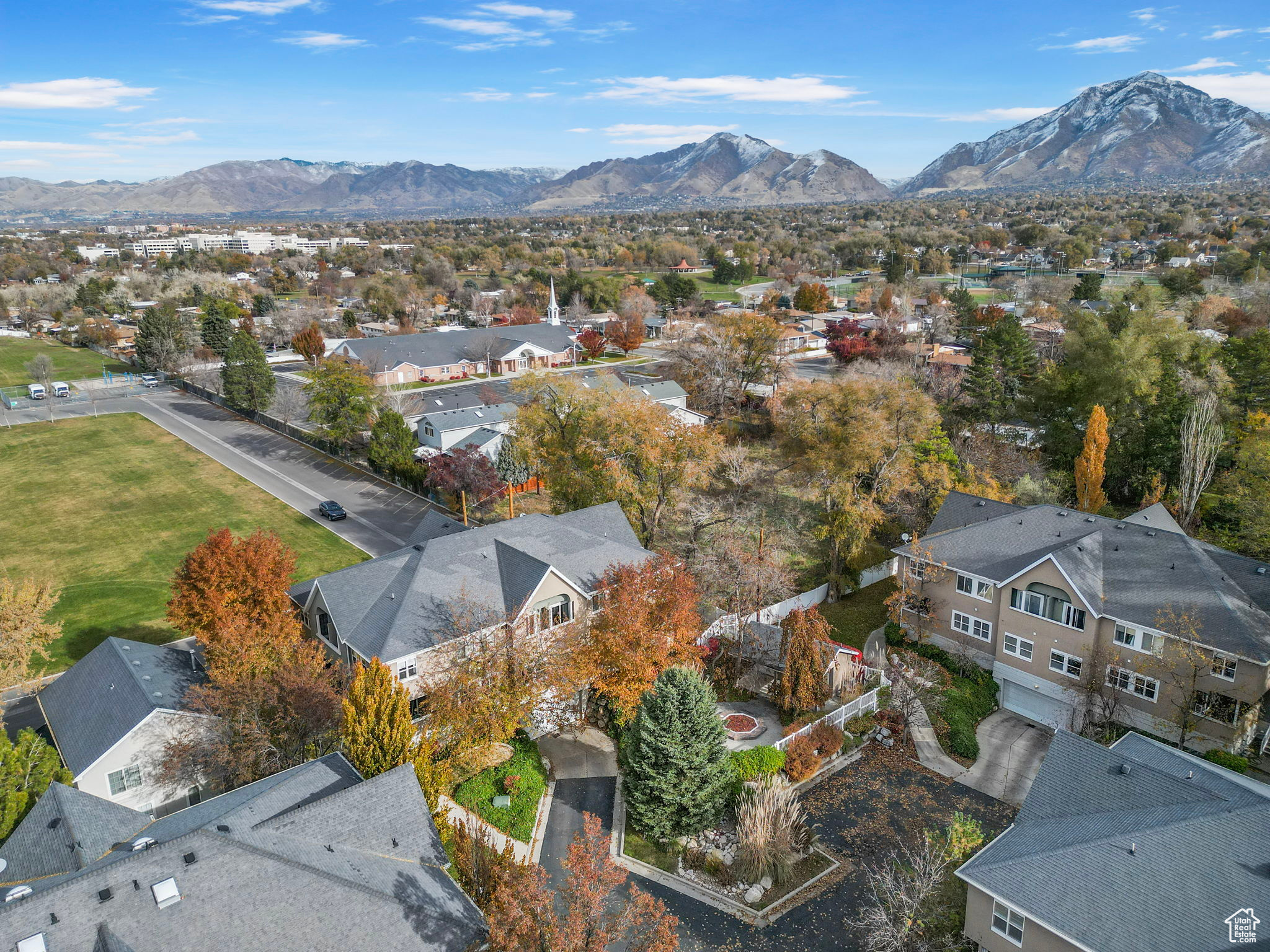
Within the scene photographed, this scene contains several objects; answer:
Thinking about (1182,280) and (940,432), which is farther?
(1182,280)

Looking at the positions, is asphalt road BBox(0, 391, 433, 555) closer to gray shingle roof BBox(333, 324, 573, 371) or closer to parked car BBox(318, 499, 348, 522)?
parked car BBox(318, 499, 348, 522)

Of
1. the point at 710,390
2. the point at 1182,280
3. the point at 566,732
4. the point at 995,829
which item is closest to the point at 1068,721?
the point at 995,829

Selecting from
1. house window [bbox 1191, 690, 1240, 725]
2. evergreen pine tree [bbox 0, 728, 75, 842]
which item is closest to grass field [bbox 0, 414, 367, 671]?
evergreen pine tree [bbox 0, 728, 75, 842]

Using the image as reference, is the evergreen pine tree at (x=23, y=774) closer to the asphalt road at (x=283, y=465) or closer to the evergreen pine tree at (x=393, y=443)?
the asphalt road at (x=283, y=465)

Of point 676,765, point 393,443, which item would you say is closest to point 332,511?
point 393,443

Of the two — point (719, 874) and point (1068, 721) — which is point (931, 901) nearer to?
point (719, 874)
